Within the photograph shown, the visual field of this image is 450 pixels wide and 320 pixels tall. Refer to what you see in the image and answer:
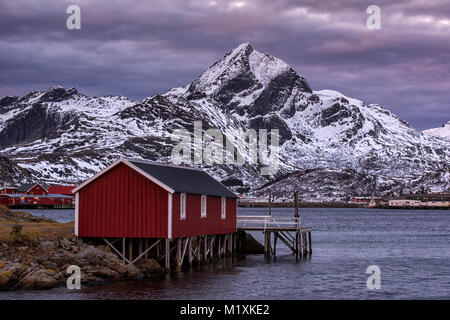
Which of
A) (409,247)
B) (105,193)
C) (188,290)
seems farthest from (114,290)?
(409,247)

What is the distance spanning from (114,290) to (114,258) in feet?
16.9

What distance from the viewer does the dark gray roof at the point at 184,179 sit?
4762cm

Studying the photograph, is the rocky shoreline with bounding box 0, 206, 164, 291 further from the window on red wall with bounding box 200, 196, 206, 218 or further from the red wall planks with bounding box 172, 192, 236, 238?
the window on red wall with bounding box 200, 196, 206, 218

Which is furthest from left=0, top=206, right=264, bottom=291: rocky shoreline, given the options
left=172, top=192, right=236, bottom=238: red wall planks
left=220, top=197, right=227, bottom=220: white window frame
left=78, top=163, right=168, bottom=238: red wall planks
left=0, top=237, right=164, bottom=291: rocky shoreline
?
left=220, top=197, right=227, bottom=220: white window frame

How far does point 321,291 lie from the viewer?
148ft

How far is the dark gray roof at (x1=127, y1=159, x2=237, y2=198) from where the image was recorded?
47625mm

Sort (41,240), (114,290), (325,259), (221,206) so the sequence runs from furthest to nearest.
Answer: (325,259) → (221,206) → (41,240) → (114,290)

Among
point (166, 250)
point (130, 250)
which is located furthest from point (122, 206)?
point (166, 250)

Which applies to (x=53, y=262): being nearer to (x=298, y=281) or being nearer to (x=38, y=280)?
(x=38, y=280)

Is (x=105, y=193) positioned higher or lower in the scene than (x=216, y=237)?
higher

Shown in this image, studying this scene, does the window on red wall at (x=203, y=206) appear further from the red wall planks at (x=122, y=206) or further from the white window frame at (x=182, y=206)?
the red wall planks at (x=122, y=206)

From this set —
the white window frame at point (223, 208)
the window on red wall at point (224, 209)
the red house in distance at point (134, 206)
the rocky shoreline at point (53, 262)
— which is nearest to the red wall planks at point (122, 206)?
the red house in distance at point (134, 206)
